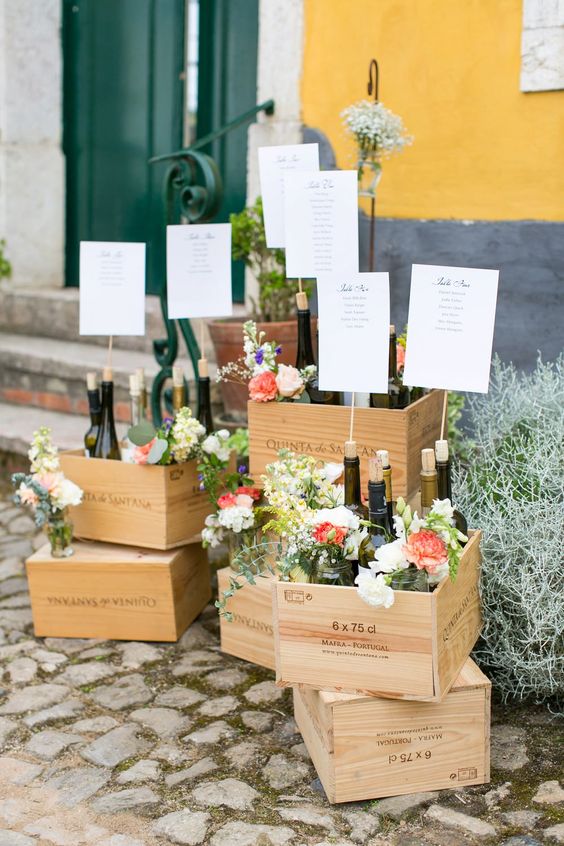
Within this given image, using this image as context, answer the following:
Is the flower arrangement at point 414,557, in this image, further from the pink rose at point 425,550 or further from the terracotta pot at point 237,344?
the terracotta pot at point 237,344

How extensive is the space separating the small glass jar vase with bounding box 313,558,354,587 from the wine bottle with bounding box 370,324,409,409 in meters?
0.71

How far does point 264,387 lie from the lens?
3.12 m

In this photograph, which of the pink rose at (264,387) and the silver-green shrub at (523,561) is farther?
the pink rose at (264,387)

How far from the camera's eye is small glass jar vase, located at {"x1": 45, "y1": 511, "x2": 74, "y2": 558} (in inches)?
136

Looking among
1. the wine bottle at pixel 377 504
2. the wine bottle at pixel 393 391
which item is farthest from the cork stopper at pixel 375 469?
the wine bottle at pixel 393 391

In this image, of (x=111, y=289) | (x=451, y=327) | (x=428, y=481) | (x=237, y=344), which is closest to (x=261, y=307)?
(x=237, y=344)

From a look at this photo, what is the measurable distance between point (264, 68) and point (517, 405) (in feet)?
7.20

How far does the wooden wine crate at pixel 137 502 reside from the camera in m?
3.40

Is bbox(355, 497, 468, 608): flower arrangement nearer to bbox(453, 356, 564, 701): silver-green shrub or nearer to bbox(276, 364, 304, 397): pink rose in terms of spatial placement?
bbox(453, 356, 564, 701): silver-green shrub

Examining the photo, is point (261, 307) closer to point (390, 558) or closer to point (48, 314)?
point (48, 314)

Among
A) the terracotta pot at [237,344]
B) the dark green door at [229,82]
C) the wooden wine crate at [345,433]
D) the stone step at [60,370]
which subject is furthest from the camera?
the dark green door at [229,82]

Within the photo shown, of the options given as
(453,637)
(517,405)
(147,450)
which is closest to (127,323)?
(147,450)

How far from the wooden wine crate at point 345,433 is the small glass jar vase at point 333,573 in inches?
19.1

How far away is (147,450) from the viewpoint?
11.1ft
